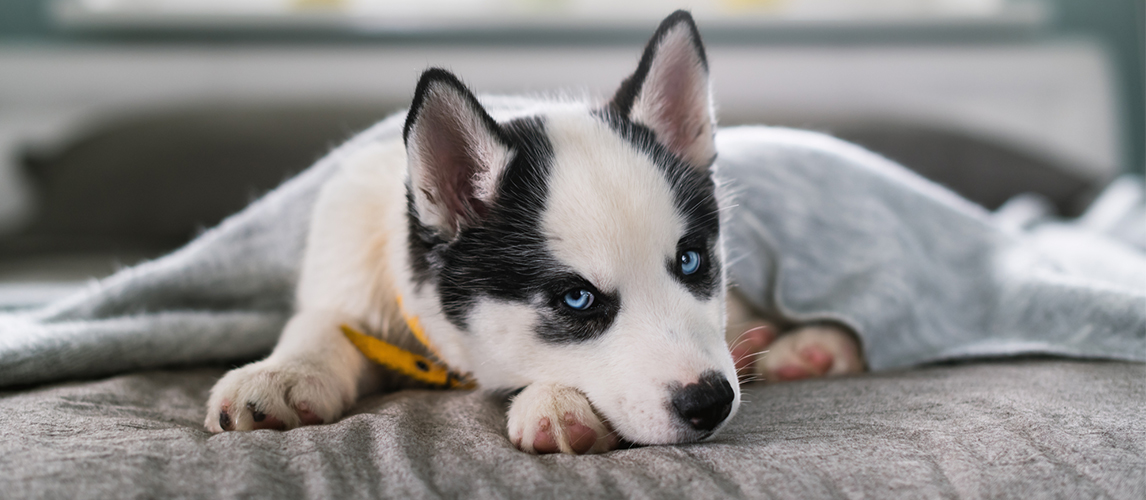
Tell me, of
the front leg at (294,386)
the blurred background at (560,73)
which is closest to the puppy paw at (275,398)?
the front leg at (294,386)

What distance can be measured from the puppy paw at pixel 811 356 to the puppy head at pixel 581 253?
32cm

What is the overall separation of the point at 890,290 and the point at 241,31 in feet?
13.3

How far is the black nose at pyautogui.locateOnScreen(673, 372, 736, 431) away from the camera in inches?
39.1

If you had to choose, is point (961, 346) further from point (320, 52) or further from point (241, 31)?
point (241, 31)

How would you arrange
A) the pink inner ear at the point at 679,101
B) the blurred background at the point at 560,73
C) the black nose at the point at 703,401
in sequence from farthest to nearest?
1. the blurred background at the point at 560,73
2. the pink inner ear at the point at 679,101
3. the black nose at the point at 703,401

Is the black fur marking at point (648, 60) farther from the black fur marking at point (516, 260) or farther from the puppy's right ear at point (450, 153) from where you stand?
the puppy's right ear at point (450, 153)

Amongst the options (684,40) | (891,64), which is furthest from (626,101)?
(891,64)

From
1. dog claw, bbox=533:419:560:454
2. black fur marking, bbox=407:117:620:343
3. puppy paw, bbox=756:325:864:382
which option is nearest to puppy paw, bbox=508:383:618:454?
dog claw, bbox=533:419:560:454

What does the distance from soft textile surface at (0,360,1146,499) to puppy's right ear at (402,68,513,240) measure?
351 millimetres

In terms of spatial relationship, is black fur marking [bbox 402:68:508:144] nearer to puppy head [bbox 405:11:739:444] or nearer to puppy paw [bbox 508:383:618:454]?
puppy head [bbox 405:11:739:444]

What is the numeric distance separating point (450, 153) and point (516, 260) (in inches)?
9.3

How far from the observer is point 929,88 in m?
4.44

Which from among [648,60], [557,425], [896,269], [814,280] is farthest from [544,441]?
[896,269]

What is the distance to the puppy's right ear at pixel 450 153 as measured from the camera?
3.74ft
